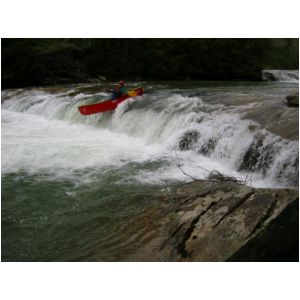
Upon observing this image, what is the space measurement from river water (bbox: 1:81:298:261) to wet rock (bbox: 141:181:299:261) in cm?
39

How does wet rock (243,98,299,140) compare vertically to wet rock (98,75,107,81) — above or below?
below

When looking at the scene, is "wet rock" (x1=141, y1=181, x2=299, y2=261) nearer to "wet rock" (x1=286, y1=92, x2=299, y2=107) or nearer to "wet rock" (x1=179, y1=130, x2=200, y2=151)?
"wet rock" (x1=179, y1=130, x2=200, y2=151)

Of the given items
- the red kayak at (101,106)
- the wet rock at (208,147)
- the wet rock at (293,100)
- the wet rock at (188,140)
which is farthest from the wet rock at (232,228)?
the red kayak at (101,106)

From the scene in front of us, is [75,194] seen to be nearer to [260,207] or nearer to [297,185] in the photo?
[260,207]

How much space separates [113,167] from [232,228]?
3450 millimetres

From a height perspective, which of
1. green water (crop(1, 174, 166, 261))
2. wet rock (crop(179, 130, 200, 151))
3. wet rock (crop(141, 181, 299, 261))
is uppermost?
wet rock (crop(179, 130, 200, 151))

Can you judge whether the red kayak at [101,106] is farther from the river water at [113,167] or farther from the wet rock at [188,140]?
the wet rock at [188,140]

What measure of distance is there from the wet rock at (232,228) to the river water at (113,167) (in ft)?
1.28

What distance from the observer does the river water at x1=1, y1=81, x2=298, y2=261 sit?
3.80m

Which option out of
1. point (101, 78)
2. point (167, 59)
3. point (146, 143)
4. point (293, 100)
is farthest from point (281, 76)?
point (146, 143)

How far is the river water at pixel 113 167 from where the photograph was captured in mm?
3803

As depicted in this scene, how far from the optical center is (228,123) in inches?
267

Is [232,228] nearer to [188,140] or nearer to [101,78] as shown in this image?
[188,140]

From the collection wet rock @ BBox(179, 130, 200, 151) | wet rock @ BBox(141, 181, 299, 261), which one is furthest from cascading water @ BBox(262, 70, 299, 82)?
wet rock @ BBox(141, 181, 299, 261)
